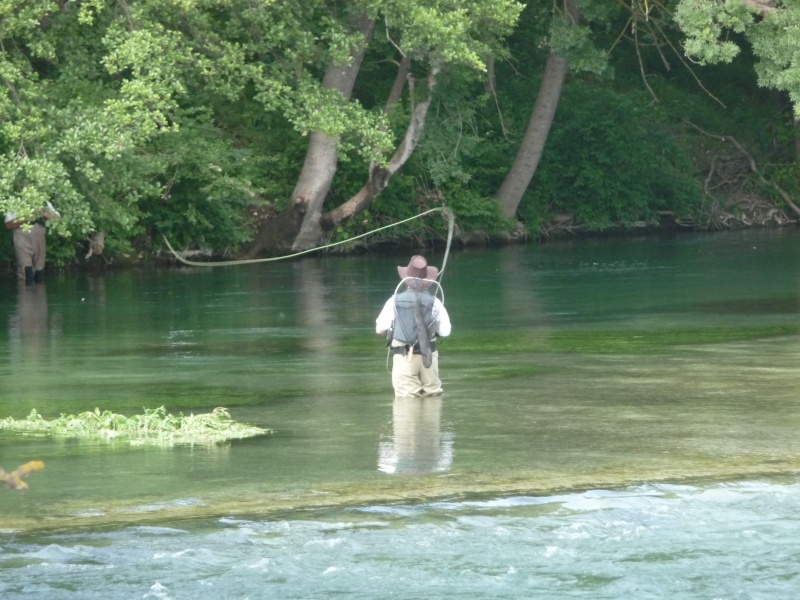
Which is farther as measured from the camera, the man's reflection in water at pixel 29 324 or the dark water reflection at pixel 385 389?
the man's reflection in water at pixel 29 324

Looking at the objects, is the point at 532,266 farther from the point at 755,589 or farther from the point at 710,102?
→ the point at 755,589

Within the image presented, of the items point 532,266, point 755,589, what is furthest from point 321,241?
point 755,589

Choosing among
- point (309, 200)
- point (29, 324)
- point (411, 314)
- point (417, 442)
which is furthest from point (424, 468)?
point (309, 200)

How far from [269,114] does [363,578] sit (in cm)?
2805

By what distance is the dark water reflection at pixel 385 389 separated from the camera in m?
10.8

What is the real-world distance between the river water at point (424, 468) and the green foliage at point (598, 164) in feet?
67.9

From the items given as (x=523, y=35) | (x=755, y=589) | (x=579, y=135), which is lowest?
(x=755, y=589)

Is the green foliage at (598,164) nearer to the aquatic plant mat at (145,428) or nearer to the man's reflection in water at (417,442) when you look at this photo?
the man's reflection in water at (417,442)

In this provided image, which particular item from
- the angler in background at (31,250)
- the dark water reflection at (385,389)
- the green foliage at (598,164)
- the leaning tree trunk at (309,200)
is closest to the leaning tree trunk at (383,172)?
the leaning tree trunk at (309,200)

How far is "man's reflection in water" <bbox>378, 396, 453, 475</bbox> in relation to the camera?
1116 centimetres

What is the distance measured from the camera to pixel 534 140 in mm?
39625

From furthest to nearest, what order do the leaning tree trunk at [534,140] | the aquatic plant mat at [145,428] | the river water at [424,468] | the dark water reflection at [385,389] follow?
the leaning tree trunk at [534,140] < the aquatic plant mat at [145,428] < the dark water reflection at [385,389] < the river water at [424,468]

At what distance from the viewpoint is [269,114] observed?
36.2m

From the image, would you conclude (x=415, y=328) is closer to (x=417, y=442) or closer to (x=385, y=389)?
(x=385, y=389)
